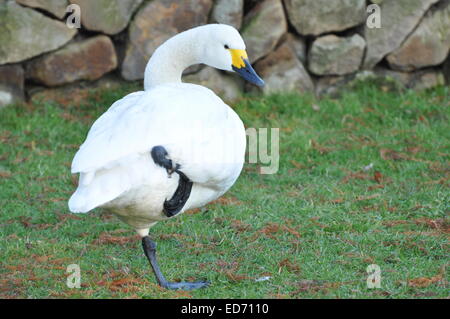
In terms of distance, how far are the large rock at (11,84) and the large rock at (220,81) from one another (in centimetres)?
140

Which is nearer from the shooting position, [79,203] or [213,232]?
[79,203]

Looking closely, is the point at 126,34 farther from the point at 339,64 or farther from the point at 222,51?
the point at 222,51

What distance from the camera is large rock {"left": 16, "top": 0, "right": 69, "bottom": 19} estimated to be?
A: 6984 millimetres

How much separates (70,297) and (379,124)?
3.88 metres

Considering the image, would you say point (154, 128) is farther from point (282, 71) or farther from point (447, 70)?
point (447, 70)

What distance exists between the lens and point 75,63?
7172 mm

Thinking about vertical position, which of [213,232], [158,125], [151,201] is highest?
[158,125]

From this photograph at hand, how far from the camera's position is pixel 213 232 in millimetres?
5211

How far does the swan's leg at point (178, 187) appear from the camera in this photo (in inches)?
150

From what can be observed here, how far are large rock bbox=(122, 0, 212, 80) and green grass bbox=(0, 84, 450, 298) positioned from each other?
0.90 ft

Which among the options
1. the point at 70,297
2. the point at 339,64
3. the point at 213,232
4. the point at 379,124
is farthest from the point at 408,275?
the point at 339,64

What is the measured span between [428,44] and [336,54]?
0.87 m

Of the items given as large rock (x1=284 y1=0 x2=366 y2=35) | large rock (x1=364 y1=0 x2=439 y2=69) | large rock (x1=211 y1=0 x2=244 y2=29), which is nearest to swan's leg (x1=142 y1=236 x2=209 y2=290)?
large rock (x1=211 y1=0 x2=244 y2=29)

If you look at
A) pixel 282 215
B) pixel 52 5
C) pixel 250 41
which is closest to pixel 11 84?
pixel 52 5
